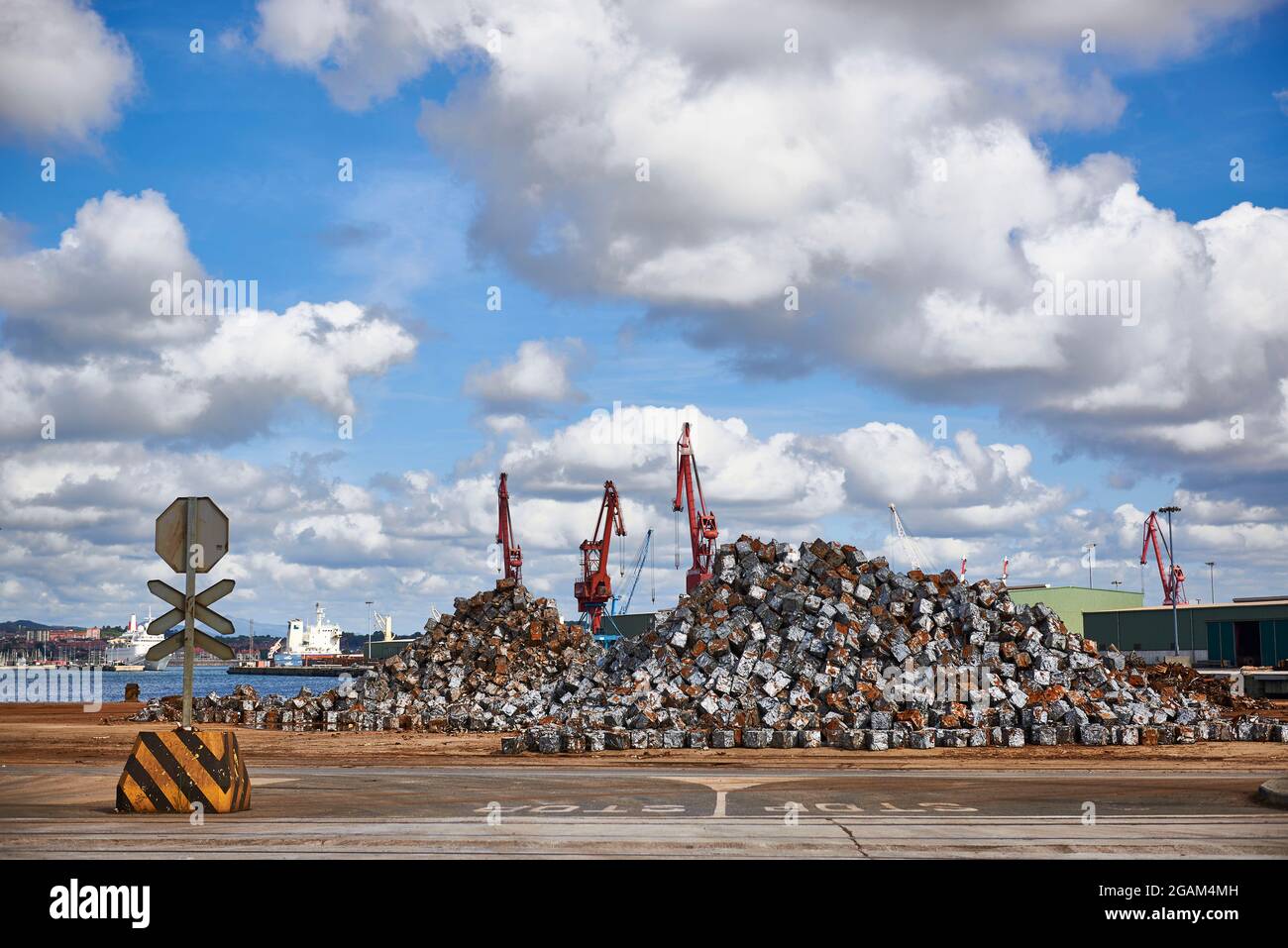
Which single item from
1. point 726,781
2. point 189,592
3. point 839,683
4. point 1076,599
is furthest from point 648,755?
point 1076,599

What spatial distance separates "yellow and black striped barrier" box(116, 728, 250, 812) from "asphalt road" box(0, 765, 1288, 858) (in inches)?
13.7

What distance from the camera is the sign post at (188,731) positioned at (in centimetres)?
1495

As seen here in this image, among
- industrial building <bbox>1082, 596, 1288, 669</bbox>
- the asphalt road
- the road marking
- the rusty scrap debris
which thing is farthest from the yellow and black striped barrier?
industrial building <bbox>1082, 596, 1288, 669</bbox>

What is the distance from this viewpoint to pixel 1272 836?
1302 cm

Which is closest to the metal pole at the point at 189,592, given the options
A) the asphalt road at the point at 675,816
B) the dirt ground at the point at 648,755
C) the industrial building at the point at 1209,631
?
the asphalt road at the point at 675,816

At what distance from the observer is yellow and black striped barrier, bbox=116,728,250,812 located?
1516 centimetres

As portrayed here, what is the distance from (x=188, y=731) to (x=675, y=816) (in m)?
6.12

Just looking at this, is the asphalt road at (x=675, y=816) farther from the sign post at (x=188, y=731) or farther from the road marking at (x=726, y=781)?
the sign post at (x=188, y=731)

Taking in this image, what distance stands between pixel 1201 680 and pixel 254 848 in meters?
36.0

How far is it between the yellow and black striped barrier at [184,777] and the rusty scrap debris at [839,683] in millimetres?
13780
